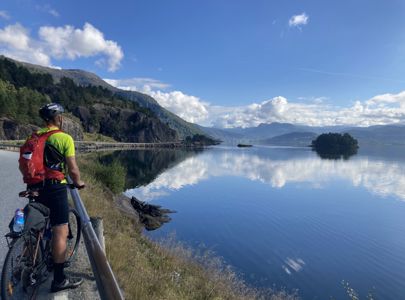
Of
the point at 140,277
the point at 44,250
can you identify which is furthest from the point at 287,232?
the point at 44,250

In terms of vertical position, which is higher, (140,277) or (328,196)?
(140,277)

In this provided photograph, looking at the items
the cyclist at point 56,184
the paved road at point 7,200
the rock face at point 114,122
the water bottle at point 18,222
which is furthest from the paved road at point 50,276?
the rock face at point 114,122

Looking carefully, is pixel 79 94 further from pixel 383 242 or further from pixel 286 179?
pixel 383 242

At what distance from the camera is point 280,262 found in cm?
1927

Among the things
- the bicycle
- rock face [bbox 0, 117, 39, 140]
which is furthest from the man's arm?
rock face [bbox 0, 117, 39, 140]

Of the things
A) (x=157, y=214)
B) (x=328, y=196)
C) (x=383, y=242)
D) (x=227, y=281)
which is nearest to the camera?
(x=227, y=281)

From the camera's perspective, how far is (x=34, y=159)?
465cm

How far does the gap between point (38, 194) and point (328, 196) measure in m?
41.0

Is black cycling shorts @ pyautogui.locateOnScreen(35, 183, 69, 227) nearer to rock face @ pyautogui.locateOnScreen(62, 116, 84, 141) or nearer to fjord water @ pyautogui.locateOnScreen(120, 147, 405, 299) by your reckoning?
fjord water @ pyautogui.locateOnScreen(120, 147, 405, 299)

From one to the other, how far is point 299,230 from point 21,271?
25.0 metres

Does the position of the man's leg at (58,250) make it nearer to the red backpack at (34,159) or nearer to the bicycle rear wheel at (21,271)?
the bicycle rear wheel at (21,271)

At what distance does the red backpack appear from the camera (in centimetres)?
463

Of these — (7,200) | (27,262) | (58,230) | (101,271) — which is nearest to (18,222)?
(27,262)

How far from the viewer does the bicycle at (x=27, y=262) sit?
4043 millimetres
